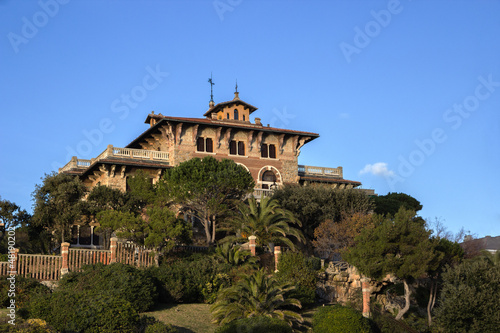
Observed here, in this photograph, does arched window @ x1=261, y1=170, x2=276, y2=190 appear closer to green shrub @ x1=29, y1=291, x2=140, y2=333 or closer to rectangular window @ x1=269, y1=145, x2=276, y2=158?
rectangular window @ x1=269, y1=145, x2=276, y2=158

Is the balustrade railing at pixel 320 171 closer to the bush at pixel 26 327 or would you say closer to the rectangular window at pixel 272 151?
the rectangular window at pixel 272 151

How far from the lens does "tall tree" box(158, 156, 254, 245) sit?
36.2 metres

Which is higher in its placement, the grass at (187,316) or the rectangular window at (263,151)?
the rectangular window at (263,151)

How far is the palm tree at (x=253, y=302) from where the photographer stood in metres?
24.8

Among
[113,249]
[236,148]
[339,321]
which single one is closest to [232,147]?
[236,148]

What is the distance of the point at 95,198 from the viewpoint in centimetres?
3734

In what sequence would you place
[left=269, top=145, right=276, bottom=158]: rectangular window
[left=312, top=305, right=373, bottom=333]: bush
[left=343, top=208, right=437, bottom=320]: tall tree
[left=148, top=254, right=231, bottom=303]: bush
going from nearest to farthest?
1. [left=312, top=305, right=373, bottom=333]: bush
2. [left=148, top=254, right=231, bottom=303]: bush
3. [left=343, top=208, right=437, bottom=320]: tall tree
4. [left=269, top=145, right=276, bottom=158]: rectangular window

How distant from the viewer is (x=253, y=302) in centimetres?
2481

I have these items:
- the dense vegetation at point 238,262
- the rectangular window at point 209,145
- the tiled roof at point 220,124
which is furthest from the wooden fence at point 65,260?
the rectangular window at point 209,145

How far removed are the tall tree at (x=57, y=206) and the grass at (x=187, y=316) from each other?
11090mm

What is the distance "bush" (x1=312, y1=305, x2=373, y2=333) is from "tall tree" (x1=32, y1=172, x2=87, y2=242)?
16.5 m

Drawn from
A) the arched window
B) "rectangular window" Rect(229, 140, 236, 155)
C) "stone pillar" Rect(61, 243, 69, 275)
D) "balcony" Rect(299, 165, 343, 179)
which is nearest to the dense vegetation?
"stone pillar" Rect(61, 243, 69, 275)

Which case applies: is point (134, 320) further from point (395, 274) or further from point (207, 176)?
point (207, 176)

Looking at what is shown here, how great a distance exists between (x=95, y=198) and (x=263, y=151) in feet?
45.6
